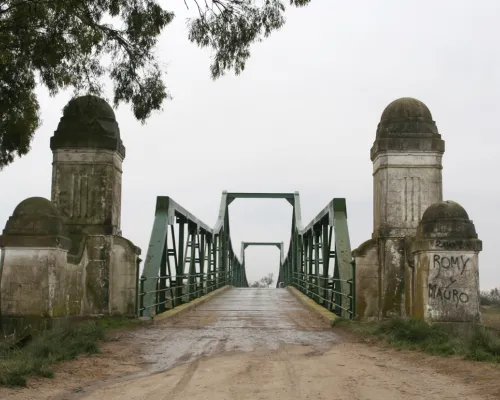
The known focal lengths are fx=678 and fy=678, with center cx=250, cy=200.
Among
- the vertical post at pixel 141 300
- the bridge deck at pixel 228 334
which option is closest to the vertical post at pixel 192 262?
the bridge deck at pixel 228 334

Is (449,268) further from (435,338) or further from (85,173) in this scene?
(85,173)

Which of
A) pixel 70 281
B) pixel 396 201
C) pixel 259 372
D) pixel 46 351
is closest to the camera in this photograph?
pixel 259 372

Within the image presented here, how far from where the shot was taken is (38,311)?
841 cm

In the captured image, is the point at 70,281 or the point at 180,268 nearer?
the point at 70,281

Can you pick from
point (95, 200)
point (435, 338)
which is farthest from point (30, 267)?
point (435, 338)

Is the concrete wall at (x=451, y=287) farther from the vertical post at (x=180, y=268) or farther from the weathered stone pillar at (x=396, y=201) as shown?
the vertical post at (x=180, y=268)

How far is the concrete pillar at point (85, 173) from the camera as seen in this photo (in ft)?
34.7

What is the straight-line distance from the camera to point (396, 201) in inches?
415

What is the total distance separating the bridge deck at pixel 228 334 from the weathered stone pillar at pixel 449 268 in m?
1.45

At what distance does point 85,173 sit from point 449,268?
5.68 m

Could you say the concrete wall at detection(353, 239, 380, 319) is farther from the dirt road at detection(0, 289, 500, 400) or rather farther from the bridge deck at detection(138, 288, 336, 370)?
the dirt road at detection(0, 289, 500, 400)

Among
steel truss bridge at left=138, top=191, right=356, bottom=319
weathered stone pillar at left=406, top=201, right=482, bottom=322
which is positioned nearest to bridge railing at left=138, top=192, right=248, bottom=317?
steel truss bridge at left=138, top=191, right=356, bottom=319

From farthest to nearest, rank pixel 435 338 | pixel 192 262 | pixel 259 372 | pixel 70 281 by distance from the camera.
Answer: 1. pixel 192 262
2. pixel 70 281
3. pixel 435 338
4. pixel 259 372

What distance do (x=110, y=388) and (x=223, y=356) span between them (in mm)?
1906
